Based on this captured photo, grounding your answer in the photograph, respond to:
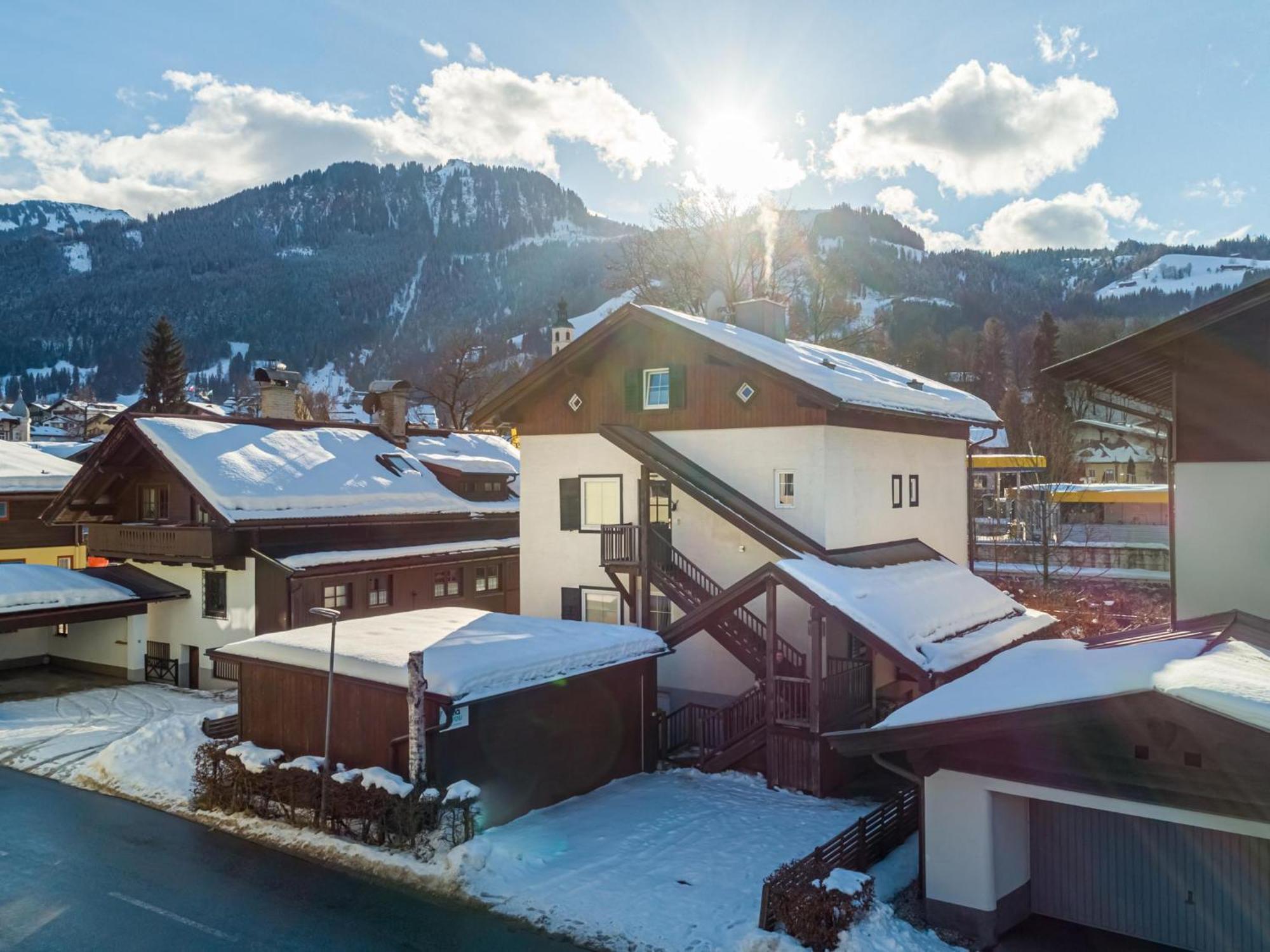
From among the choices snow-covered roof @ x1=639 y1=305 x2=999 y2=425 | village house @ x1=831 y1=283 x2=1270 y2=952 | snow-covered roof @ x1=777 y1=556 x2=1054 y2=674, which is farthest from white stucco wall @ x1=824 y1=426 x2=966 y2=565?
village house @ x1=831 y1=283 x2=1270 y2=952

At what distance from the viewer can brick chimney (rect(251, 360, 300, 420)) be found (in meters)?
37.6

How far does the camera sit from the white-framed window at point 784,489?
2180cm

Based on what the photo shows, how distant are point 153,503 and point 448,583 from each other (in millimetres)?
10572

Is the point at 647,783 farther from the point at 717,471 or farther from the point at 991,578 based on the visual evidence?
the point at 991,578

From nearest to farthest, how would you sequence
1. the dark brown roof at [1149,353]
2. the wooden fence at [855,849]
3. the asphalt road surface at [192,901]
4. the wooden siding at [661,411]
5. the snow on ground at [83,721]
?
the wooden fence at [855,849], the asphalt road surface at [192,901], the dark brown roof at [1149,353], the snow on ground at [83,721], the wooden siding at [661,411]

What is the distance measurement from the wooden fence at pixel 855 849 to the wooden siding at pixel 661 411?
372 inches

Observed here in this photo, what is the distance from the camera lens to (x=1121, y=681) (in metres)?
9.61

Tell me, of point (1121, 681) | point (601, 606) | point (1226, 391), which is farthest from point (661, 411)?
point (1121, 681)

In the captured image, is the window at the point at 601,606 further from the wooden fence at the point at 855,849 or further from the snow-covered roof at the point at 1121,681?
the snow-covered roof at the point at 1121,681

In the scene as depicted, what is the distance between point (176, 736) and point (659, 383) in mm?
14923

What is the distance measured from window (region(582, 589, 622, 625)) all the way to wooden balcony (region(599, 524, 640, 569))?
216cm

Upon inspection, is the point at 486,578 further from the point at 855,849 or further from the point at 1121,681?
the point at 1121,681

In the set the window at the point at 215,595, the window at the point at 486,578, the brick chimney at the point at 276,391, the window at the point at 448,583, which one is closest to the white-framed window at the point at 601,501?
the window at the point at 448,583

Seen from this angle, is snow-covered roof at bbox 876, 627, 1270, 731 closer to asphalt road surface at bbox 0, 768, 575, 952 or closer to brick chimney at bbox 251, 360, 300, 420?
asphalt road surface at bbox 0, 768, 575, 952
